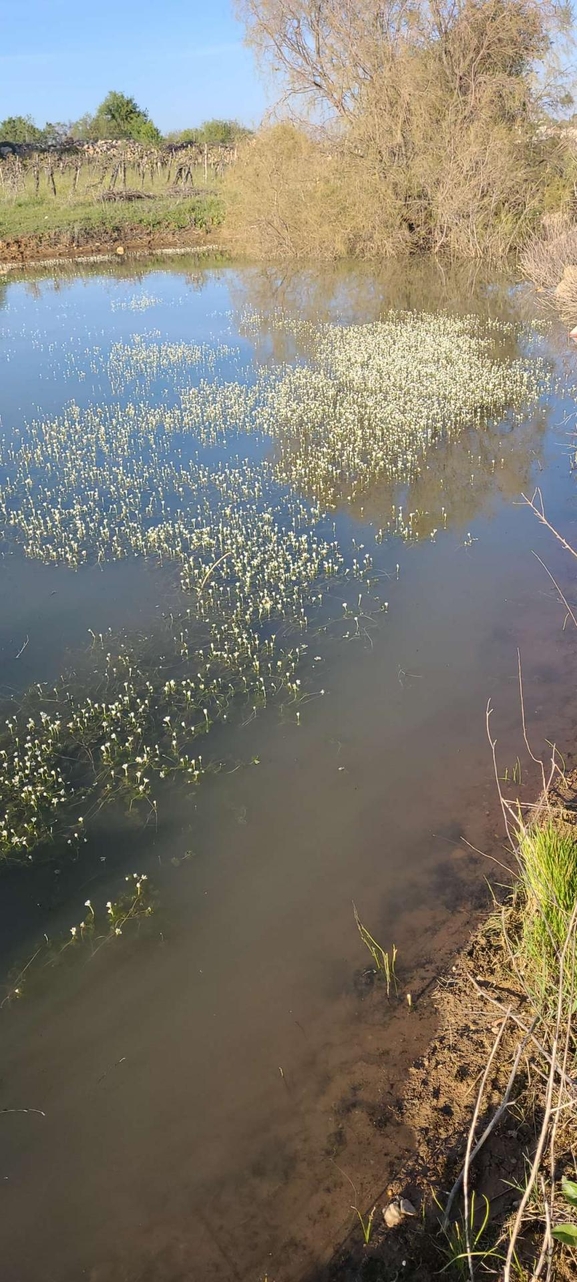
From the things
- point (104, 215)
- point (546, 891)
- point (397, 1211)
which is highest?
point (104, 215)

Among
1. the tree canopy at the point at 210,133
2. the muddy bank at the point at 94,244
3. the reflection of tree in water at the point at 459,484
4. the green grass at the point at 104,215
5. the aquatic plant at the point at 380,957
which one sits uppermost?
the tree canopy at the point at 210,133

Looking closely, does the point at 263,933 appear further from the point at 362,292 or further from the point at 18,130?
the point at 18,130

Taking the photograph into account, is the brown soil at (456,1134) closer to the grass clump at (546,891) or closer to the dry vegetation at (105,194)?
the grass clump at (546,891)

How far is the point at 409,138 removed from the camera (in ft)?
105

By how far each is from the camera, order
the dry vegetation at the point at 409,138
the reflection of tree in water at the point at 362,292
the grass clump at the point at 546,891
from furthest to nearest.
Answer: the dry vegetation at the point at 409,138, the reflection of tree in water at the point at 362,292, the grass clump at the point at 546,891

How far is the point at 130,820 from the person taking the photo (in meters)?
6.13

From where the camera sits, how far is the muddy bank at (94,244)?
36.8 meters

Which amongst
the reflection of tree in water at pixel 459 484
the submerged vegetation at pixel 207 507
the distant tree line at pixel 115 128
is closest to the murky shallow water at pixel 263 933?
the submerged vegetation at pixel 207 507

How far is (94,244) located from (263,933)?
40.5 meters

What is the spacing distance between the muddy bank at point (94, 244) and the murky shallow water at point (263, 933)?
3255cm

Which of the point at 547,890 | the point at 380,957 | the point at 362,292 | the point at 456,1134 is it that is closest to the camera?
the point at 456,1134

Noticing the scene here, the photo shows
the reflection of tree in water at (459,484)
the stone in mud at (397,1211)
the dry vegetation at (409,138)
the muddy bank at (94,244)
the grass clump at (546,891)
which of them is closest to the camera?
the stone in mud at (397,1211)

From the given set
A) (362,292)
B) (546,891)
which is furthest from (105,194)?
(546,891)

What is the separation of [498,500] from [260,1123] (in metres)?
9.37
